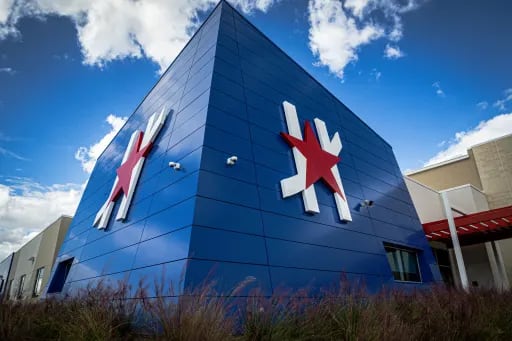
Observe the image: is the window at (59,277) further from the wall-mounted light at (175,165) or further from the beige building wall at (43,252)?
the wall-mounted light at (175,165)

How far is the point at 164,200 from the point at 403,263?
10.6 metres

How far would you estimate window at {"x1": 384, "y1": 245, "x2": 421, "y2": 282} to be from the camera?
36.8 feet

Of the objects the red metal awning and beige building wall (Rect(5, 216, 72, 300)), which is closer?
the red metal awning

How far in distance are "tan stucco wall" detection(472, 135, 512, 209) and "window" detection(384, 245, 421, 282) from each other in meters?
Result: 17.0

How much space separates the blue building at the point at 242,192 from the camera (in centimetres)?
607

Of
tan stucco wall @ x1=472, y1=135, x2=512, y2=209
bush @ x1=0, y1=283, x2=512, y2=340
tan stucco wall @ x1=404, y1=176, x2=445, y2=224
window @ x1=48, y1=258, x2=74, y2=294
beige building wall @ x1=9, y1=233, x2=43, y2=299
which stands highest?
tan stucco wall @ x1=472, y1=135, x2=512, y2=209

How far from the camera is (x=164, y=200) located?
23.4 ft

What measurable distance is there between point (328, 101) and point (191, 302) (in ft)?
39.3

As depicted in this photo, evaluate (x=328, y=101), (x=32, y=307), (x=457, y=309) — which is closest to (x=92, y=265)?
(x=32, y=307)

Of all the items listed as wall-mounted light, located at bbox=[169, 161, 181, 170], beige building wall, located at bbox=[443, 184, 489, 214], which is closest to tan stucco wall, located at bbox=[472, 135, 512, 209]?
beige building wall, located at bbox=[443, 184, 489, 214]

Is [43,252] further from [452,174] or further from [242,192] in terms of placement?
[452,174]

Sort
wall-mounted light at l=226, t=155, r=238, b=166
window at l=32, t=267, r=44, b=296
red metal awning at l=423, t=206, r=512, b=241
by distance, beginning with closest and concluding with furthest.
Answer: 1. wall-mounted light at l=226, t=155, r=238, b=166
2. red metal awning at l=423, t=206, r=512, b=241
3. window at l=32, t=267, r=44, b=296

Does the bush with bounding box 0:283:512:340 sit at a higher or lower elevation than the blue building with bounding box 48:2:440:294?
lower

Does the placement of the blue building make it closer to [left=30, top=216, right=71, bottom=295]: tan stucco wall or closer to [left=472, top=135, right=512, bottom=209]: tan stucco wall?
[left=30, top=216, right=71, bottom=295]: tan stucco wall
